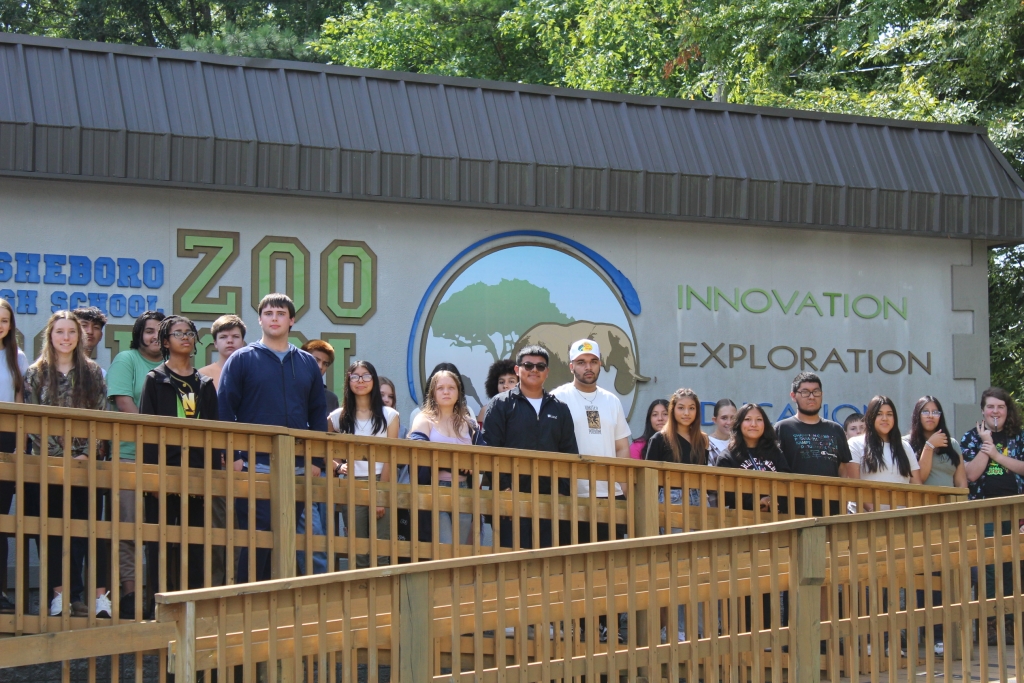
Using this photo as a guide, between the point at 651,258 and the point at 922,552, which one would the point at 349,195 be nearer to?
the point at 651,258

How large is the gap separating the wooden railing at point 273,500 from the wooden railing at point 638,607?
1.99ft

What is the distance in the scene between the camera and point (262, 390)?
696 cm

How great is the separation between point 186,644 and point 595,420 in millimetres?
3655

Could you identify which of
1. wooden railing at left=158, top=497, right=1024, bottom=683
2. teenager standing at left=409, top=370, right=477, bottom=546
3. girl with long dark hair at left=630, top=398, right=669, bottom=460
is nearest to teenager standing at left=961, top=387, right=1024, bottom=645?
girl with long dark hair at left=630, top=398, right=669, bottom=460

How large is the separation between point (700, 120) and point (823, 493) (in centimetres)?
479

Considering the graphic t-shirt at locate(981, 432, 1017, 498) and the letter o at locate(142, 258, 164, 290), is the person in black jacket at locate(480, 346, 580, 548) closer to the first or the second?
the graphic t-shirt at locate(981, 432, 1017, 498)

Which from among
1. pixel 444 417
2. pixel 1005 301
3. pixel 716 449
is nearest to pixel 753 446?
pixel 716 449

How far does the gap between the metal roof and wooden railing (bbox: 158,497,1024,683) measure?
4.39 metres

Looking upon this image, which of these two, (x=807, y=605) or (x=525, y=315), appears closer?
(x=807, y=605)

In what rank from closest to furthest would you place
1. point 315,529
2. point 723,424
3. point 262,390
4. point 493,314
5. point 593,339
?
point 315,529 < point 262,390 < point 723,424 < point 493,314 < point 593,339

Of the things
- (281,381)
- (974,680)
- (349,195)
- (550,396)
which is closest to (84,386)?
(281,381)

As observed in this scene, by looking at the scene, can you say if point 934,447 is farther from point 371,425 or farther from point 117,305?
point 117,305

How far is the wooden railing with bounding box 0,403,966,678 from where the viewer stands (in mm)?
6004

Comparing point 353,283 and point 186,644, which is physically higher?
point 353,283
